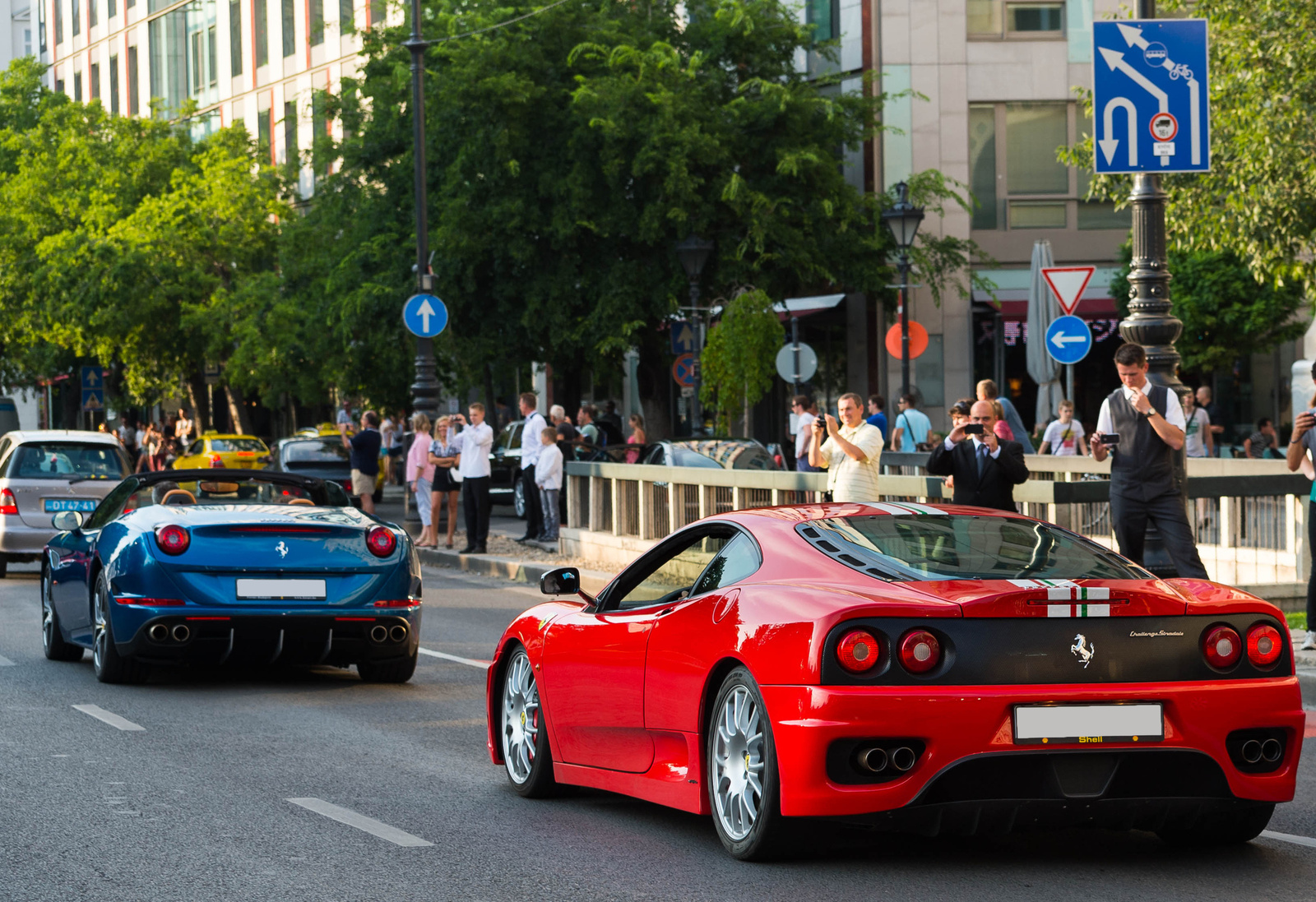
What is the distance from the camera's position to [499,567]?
70.1ft

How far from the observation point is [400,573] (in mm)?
11242

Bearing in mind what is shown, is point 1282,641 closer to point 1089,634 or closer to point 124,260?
point 1089,634

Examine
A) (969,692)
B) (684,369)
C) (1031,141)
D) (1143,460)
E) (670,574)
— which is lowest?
(969,692)

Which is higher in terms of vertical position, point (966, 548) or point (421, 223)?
point (421, 223)

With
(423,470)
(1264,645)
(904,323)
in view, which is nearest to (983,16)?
(904,323)

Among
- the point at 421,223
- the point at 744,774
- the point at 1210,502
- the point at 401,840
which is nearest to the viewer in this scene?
the point at 744,774

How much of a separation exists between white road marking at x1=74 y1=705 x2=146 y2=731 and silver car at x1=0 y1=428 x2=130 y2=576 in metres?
10.4

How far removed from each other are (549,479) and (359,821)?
51.3 ft

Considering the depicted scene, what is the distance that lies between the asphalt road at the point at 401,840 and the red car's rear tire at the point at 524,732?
4.3 inches

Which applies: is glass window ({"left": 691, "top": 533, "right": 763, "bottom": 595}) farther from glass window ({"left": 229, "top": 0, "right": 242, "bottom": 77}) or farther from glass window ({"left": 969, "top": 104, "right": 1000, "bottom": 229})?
glass window ({"left": 229, "top": 0, "right": 242, "bottom": 77})

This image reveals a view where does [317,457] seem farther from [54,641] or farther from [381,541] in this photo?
[381,541]

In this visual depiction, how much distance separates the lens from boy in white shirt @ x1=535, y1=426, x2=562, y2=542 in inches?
882

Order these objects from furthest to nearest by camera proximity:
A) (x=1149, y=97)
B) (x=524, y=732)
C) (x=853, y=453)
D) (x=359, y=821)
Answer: (x=853, y=453)
(x=1149, y=97)
(x=524, y=732)
(x=359, y=821)

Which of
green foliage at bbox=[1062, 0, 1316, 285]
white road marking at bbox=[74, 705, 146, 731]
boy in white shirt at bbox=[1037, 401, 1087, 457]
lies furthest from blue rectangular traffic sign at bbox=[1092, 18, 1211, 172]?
boy in white shirt at bbox=[1037, 401, 1087, 457]
